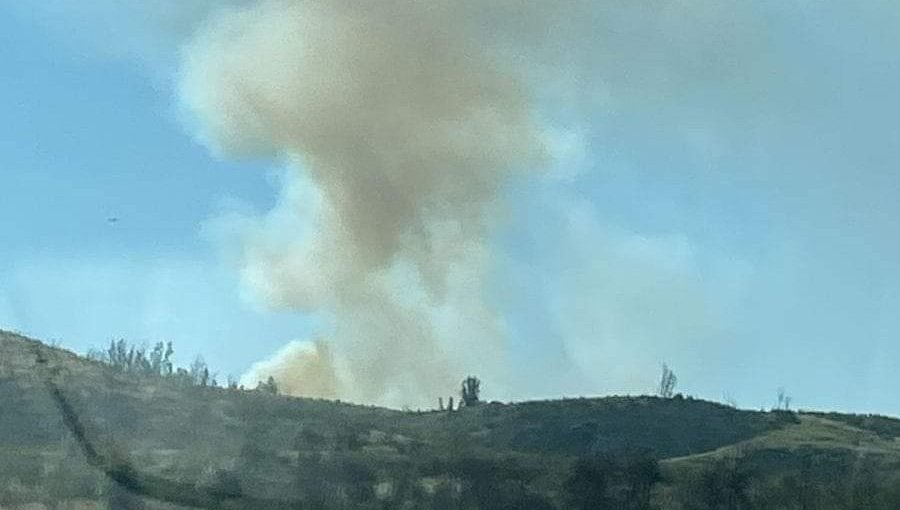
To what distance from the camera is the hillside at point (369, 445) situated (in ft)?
289

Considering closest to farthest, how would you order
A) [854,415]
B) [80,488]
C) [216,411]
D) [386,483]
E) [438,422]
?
1. [80,488]
2. [386,483]
3. [216,411]
4. [438,422]
5. [854,415]

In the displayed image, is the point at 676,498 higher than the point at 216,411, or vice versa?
the point at 216,411

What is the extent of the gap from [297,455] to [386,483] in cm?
805

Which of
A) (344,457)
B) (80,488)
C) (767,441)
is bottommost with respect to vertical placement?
(80,488)

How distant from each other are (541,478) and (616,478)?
4250 millimetres

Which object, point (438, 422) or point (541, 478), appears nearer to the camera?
point (541, 478)

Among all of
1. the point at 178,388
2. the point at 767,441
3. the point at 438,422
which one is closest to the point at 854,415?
the point at 767,441

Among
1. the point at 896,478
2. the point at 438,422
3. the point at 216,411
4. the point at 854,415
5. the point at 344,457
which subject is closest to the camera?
the point at 344,457

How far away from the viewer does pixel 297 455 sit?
331 feet

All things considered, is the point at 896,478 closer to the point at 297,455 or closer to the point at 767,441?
the point at 767,441

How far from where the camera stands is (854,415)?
520ft

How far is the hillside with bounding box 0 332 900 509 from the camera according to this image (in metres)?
87.9

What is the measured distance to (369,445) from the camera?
372 ft

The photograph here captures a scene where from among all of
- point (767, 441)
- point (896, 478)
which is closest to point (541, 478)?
point (896, 478)
